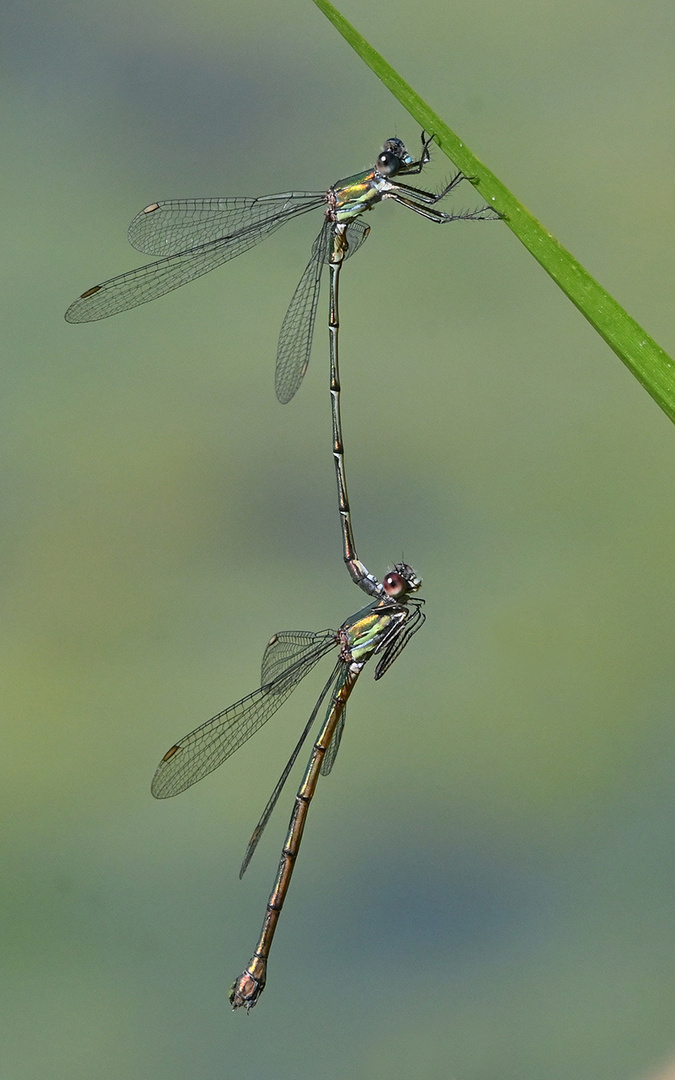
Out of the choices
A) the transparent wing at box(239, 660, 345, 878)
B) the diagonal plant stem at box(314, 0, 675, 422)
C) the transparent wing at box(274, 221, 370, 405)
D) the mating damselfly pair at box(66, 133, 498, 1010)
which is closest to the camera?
the diagonal plant stem at box(314, 0, 675, 422)

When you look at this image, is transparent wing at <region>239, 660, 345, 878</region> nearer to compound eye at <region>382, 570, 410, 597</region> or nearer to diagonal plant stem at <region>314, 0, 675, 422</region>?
compound eye at <region>382, 570, 410, 597</region>

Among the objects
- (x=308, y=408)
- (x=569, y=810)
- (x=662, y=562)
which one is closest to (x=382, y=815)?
(x=569, y=810)

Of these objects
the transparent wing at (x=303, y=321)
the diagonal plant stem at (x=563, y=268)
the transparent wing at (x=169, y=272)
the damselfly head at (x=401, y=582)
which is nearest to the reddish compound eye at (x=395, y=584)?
the damselfly head at (x=401, y=582)

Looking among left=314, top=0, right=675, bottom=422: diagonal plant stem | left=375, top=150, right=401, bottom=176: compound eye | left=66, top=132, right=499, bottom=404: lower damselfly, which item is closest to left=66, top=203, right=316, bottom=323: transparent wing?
left=66, top=132, right=499, bottom=404: lower damselfly

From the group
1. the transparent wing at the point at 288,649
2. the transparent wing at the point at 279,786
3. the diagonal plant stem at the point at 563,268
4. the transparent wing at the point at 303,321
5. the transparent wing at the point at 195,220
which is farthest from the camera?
the transparent wing at the point at 195,220

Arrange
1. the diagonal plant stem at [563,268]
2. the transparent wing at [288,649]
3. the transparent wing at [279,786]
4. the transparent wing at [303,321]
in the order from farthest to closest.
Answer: the transparent wing at [303,321]
the transparent wing at [288,649]
the transparent wing at [279,786]
the diagonal plant stem at [563,268]

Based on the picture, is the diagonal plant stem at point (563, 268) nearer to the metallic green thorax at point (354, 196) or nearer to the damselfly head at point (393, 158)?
the damselfly head at point (393, 158)

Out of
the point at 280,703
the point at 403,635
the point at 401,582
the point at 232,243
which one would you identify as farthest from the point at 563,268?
the point at 232,243

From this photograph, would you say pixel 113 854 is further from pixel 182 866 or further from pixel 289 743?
pixel 289 743
